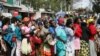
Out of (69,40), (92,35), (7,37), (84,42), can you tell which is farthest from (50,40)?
(92,35)

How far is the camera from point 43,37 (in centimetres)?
1564

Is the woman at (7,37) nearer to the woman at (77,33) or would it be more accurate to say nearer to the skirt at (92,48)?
the woman at (77,33)

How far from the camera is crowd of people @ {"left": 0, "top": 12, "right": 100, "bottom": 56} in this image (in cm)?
1549

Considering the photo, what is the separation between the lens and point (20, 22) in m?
15.9

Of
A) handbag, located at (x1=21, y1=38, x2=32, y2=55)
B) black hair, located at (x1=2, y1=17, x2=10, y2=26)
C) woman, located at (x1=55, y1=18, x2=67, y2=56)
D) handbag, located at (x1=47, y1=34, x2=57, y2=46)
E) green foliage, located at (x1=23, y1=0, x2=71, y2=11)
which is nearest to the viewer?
handbag, located at (x1=21, y1=38, x2=32, y2=55)

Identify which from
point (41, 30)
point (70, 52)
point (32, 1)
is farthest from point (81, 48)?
point (32, 1)

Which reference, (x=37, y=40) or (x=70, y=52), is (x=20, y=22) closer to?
(x=37, y=40)

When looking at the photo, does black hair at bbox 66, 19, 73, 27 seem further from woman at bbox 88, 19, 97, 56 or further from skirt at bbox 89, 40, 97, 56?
skirt at bbox 89, 40, 97, 56

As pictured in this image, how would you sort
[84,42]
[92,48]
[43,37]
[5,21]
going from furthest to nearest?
1. [92,48]
2. [84,42]
3. [5,21]
4. [43,37]

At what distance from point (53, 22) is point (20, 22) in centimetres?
115

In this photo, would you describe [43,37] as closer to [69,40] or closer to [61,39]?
[61,39]

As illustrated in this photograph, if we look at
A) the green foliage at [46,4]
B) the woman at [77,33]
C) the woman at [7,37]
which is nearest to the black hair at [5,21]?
the woman at [7,37]

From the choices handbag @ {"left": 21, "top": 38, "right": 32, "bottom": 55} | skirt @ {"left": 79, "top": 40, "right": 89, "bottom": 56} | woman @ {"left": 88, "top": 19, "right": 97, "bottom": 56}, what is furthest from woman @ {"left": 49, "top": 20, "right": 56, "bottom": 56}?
woman @ {"left": 88, "top": 19, "right": 97, "bottom": 56}

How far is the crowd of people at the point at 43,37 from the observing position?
15492mm
